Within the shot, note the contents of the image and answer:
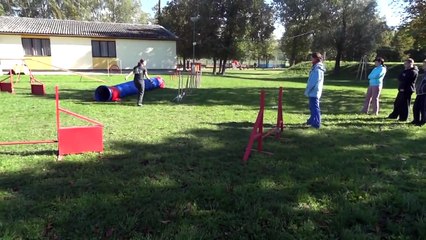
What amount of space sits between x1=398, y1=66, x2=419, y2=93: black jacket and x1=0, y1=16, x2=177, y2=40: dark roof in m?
30.7

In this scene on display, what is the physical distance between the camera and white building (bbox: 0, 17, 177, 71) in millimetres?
32125

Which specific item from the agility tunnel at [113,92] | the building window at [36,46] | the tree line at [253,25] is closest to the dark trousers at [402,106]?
the agility tunnel at [113,92]

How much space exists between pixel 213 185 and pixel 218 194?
28 centimetres

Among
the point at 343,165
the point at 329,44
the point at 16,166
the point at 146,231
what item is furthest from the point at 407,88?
the point at 329,44

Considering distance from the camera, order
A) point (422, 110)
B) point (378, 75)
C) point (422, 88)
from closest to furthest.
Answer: point (422, 88) → point (422, 110) → point (378, 75)

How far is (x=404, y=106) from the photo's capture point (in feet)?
32.3

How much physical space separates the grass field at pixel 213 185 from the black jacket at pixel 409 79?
60.7 inches

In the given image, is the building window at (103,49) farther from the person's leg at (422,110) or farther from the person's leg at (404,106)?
the person's leg at (422,110)

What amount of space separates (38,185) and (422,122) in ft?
29.5

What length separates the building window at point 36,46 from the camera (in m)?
32.8

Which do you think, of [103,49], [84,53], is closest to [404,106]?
[84,53]

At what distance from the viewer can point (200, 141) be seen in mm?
7074

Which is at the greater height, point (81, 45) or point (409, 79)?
point (81, 45)

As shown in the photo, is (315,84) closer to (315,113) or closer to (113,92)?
Answer: (315,113)
